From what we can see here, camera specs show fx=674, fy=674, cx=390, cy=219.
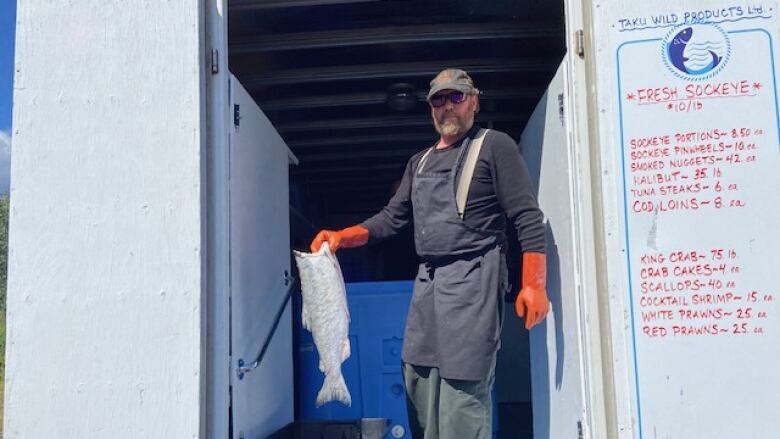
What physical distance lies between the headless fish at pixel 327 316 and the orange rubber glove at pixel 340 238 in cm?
16

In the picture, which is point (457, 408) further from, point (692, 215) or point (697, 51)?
point (697, 51)

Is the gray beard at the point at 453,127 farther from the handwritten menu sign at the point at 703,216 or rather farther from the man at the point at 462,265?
the handwritten menu sign at the point at 703,216

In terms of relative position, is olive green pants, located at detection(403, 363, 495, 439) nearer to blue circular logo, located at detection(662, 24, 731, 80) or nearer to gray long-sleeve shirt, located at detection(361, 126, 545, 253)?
gray long-sleeve shirt, located at detection(361, 126, 545, 253)

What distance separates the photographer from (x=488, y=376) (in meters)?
2.92

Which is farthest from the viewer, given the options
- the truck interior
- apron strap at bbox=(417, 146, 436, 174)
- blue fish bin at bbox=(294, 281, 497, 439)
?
blue fish bin at bbox=(294, 281, 497, 439)

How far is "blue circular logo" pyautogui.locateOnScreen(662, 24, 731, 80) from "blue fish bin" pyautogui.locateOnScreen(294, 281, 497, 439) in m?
1.98

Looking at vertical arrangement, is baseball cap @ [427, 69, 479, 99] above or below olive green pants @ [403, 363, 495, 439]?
above

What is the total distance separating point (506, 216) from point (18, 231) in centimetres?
209

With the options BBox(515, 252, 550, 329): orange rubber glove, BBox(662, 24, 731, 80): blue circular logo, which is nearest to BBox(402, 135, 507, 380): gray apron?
BBox(515, 252, 550, 329): orange rubber glove

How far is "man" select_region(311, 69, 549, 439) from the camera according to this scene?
2902 millimetres

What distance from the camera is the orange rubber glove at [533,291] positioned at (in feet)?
9.41

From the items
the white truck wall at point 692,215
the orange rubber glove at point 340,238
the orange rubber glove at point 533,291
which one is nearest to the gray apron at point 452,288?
the orange rubber glove at point 533,291

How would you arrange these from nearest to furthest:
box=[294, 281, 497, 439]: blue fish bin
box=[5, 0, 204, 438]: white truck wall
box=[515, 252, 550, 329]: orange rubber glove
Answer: box=[5, 0, 204, 438]: white truck wall
box=[515, 252, 550, 329]: orange rubber glove
box=[294, 281, 497, 439]: blue fish bin

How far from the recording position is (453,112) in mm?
3172
